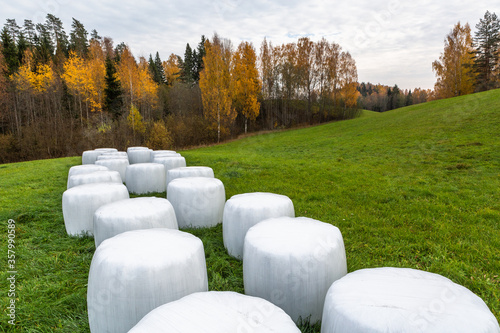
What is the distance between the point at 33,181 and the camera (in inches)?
314

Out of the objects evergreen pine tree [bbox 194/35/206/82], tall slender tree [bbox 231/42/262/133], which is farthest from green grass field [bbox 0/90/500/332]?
evergreen pine tree [bbox 194/35/206/82]

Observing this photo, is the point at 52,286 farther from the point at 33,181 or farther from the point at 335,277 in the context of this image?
the point at 33,181

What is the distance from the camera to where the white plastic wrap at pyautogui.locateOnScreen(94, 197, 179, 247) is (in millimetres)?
2730

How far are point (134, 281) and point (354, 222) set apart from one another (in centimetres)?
360

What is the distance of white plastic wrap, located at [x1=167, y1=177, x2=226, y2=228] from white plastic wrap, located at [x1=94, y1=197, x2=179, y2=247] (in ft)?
2.94

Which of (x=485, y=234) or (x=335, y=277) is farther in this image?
(x=485, y=234)

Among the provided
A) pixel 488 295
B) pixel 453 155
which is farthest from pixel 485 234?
pixel 453 155

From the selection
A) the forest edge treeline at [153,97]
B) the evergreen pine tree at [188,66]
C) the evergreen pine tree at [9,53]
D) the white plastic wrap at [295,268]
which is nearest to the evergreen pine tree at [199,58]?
the evergreen pine tree at [188,66]

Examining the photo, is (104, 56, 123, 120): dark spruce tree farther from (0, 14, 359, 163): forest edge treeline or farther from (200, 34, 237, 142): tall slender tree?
(200, 34, 237, 142): tall slender tree

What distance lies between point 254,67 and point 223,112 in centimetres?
731

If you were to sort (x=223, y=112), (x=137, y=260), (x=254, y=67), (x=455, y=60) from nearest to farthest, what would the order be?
(x=137, y=260) < (x=223, y=112) < (x=254, y=67) < (x=455, y=60)

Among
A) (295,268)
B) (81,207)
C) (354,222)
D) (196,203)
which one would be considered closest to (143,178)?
(81,207)

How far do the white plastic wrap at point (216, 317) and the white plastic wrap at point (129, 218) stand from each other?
5.10ft

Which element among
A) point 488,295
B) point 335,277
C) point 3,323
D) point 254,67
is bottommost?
point 488,295
